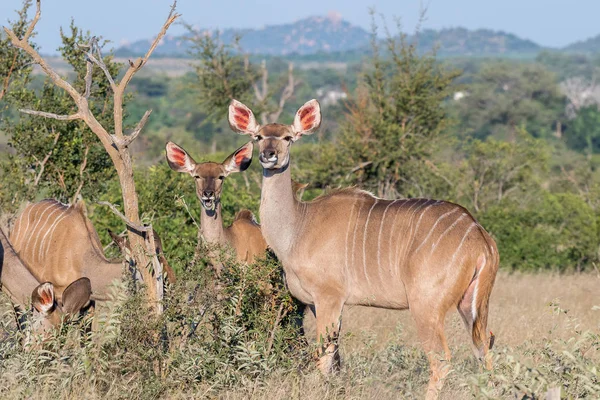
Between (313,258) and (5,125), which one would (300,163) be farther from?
(313,258)

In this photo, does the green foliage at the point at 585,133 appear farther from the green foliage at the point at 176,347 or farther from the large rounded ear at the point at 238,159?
the green foliage at the point at 176,347

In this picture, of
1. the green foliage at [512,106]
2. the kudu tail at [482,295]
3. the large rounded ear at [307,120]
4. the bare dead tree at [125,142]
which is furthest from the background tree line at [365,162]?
the green foliage at [512,106]

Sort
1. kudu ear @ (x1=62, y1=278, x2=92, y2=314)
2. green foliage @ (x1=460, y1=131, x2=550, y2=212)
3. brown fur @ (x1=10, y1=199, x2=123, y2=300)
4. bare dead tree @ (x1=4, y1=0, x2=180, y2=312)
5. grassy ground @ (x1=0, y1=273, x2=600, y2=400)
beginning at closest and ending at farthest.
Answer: grassy ground @ (x1=0, y1=273, x2=600, y2=400)
bare dead tree @ (x1=4, y1=0, x2=180, y2=312)
kudu ear @ (x1=62, y1=278, x2=92, y2=314)
brown fur @ (x1=10, y1=199, x2=123, y2=300)
green foliage @ (x1=460, y1=131, x2=550, y2=212)

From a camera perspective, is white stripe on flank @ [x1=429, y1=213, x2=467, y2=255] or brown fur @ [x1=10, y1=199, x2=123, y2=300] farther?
brown fur @ [x1=10, y1=199, x2=123, y2=300]

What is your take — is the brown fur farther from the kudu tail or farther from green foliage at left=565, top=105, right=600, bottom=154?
green foliage at left=565, top=105, right=600, bottom=154

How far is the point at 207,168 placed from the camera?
5836 mm

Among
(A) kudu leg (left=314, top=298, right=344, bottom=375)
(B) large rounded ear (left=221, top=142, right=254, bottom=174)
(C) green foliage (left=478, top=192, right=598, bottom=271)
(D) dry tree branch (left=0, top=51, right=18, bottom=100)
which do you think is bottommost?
(C) green foliage (left=478, top=192, right=598, bottom=271)

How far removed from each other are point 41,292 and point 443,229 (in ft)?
6.49

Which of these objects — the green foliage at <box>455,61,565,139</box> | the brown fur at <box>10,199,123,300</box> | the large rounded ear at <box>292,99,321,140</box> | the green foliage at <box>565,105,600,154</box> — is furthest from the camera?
the green foliage at <box>455,61,565,139</box>

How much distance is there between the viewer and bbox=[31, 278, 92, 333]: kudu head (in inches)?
187

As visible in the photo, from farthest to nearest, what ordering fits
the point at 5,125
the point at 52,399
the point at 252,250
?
the point at 5,125 → the point at 252,250 → the point at 52,399

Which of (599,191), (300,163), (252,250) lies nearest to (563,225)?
(599,191)

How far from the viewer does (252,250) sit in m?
6.14

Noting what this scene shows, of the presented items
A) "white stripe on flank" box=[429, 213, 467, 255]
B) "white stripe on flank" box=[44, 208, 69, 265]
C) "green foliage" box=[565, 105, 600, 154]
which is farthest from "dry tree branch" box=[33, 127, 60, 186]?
"green foliage" box=[565, 105, 600, 154]
